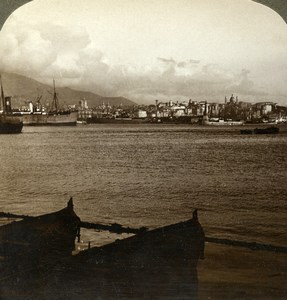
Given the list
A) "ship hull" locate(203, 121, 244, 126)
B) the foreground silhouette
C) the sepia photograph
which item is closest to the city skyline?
the sepia photograph

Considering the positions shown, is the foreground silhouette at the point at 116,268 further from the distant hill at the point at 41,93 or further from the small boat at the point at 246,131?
the distant hill at the point at 41,93

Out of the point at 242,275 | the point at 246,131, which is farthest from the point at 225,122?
the point at 242,275

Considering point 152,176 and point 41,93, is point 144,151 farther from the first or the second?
point 41,93

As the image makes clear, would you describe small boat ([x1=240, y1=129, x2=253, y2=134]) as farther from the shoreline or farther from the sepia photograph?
the shoreline

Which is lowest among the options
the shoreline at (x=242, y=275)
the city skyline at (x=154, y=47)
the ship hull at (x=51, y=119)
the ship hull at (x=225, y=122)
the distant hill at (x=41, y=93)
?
the shoreline at (x=242, y=275)

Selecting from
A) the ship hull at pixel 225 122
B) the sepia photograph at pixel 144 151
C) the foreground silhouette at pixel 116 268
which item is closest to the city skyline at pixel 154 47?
the sepia photograph at pixel 144 151

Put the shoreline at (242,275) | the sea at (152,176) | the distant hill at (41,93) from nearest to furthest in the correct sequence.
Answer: the shoreline at (242,275) → the sea at (152,176) → the distant hill at (41,93)

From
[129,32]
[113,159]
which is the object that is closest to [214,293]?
[113,159]

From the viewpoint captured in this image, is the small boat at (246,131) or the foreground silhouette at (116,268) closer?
→ the foreground silhouette at (116,268)
